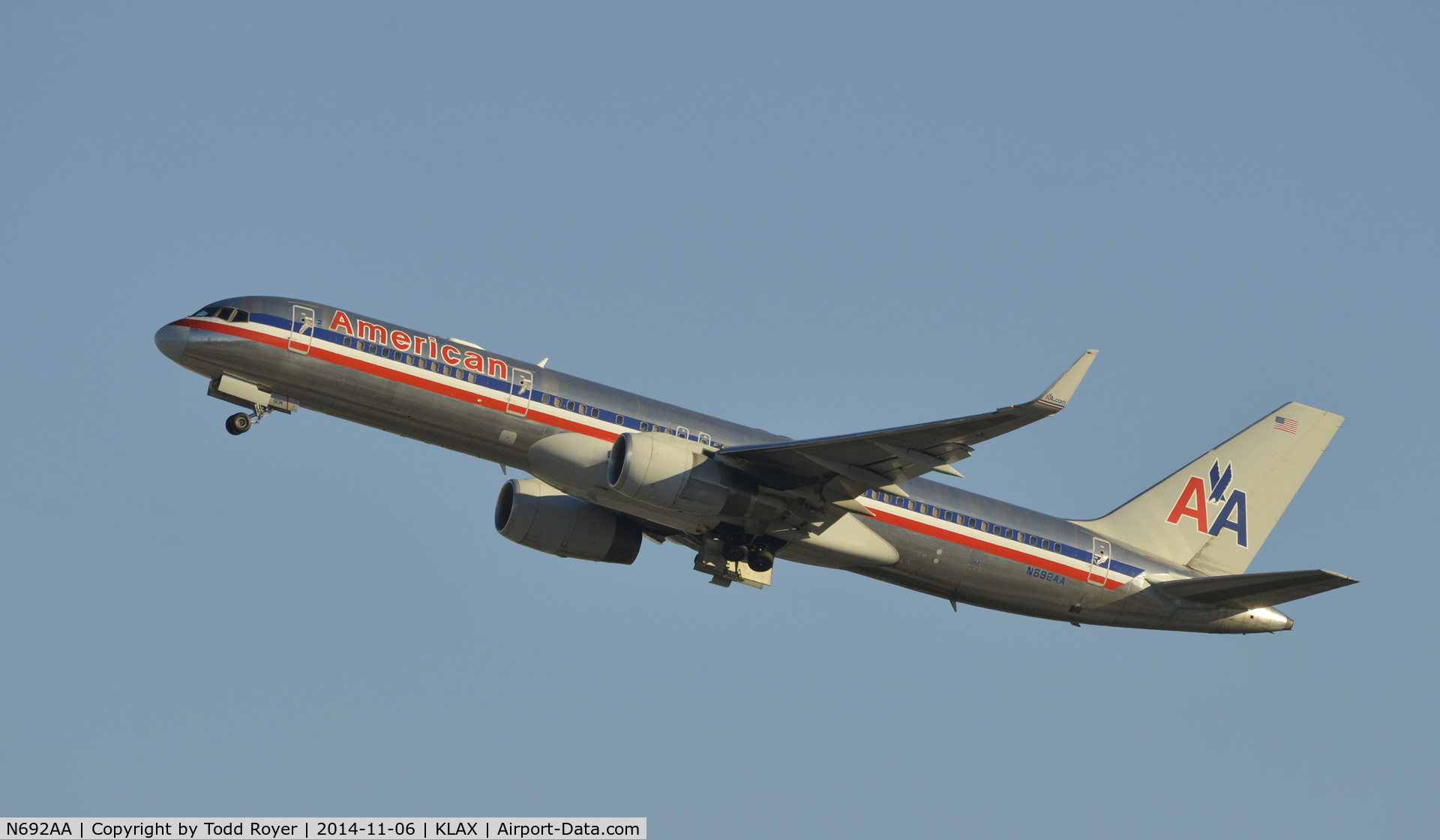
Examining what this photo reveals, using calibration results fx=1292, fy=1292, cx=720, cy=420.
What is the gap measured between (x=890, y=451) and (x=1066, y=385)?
534 cm

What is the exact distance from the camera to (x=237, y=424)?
33938mm

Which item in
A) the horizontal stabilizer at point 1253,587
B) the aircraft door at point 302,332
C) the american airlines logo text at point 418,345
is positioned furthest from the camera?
the horizontal stabilizer at point 1253,587

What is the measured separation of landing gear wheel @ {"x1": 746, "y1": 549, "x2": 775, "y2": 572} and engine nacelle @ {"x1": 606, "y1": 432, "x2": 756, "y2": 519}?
2.05m

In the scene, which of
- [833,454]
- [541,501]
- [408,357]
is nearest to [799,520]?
[833,454]

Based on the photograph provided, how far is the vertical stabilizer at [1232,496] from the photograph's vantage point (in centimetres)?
4266

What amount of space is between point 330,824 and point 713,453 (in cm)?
1304

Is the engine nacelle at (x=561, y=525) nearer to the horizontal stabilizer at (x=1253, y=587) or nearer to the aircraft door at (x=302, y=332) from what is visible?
the aircraft door at (x=302, y=332)

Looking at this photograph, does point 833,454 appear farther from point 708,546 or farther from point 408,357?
point 408,357

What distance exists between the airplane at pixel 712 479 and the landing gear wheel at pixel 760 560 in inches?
3.0

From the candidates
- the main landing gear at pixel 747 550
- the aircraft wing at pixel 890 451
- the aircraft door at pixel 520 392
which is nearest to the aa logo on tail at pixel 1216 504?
the aircraft wing at pixel 890 451

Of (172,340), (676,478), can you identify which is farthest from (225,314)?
(676,478)

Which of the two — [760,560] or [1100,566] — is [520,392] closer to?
[760,560]

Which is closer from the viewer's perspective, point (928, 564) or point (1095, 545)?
point (928, 564)

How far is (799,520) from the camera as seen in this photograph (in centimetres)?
3525
